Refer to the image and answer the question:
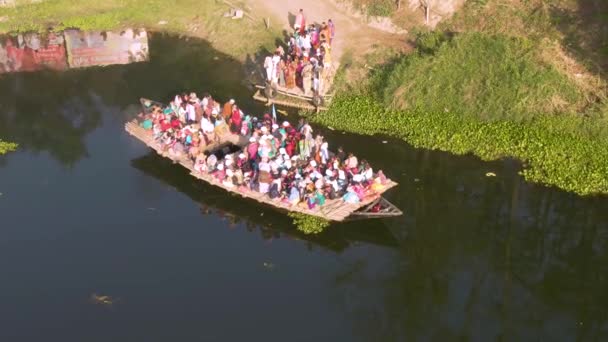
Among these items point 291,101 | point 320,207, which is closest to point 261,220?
point 320,207

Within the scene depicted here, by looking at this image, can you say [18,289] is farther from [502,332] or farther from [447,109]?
[447,109]

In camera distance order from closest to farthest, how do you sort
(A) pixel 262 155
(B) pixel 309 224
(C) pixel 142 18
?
(B) pixel 309 224
(A) pixel 262 155
(C) pixel 142 18

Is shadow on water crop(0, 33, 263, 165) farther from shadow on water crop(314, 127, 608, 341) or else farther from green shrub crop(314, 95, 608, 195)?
shadow on water crop(314, 127, 608, 341)

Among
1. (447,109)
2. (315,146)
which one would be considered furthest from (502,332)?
(447,109)

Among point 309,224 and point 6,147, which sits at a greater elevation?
point 6,147

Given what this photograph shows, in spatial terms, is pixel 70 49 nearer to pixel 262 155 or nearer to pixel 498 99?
pixel 262 155

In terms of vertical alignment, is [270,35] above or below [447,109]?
above

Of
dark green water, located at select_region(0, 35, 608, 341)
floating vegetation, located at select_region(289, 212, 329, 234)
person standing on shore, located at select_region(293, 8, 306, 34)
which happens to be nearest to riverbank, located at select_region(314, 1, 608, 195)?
dark green water, located at select_region(0, 35, 608, 341)
